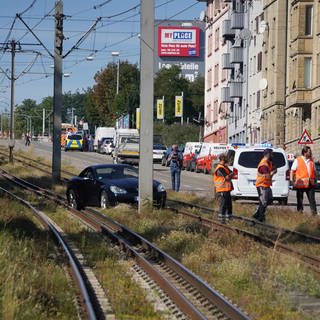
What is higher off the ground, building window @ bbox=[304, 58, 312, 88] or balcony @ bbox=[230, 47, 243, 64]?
balcony @ bbox=[230, 47, 243, 64]

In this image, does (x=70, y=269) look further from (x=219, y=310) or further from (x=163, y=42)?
(x=163, y=42)

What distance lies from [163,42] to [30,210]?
117450 millimetres

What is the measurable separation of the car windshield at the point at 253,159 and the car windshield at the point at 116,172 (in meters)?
3.34

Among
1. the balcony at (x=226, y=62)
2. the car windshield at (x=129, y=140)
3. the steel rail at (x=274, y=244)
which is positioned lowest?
the steel rail at (x=274, y=244)

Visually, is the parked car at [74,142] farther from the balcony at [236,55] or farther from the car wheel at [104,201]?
the car wheel at [104,201]

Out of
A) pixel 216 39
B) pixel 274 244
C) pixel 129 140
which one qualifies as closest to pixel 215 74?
pixel 216 39

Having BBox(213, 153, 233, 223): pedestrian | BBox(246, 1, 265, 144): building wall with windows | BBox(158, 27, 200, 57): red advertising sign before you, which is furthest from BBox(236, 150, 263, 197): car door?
BBox(158, 27, 200, 57): red advertising sign

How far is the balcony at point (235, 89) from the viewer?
244 ft

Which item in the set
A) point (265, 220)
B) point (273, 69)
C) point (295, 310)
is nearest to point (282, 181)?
point (265, 220)

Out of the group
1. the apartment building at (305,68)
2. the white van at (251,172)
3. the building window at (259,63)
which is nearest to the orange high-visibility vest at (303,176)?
the white van at (251,172)

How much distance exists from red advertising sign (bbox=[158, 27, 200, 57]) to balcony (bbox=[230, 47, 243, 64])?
64.9 meters

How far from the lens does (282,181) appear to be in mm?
27625

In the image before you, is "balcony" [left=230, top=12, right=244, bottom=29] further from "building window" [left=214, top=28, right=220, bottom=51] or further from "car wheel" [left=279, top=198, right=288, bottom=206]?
"car wheel" [left=279, top=198, right=288, bottom=206]

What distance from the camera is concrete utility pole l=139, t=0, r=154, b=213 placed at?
2386 cm
